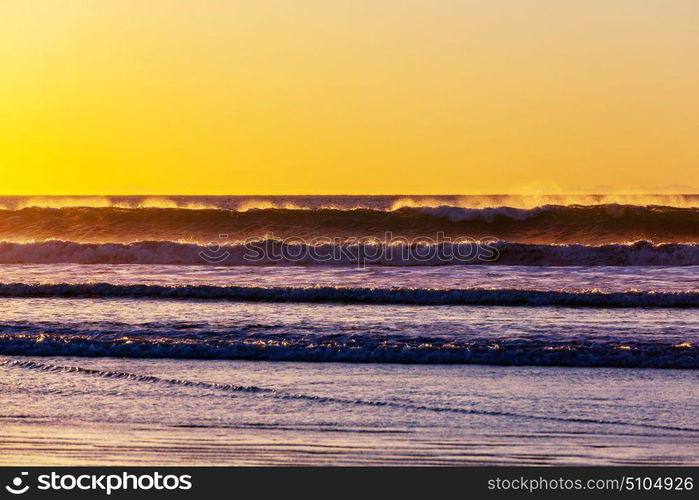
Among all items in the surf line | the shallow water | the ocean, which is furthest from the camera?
the surf line

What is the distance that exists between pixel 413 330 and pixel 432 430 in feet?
15.9

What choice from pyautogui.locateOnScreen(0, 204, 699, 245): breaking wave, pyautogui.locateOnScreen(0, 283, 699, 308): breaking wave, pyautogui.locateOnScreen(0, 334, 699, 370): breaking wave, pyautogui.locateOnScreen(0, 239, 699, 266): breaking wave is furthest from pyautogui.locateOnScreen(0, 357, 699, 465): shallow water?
pyautogui.locateOnScreen(0, 204, 699, 245): breaking wave

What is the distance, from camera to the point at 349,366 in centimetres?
947

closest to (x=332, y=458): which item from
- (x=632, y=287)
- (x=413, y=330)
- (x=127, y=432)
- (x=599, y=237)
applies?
(x=127, y=432)

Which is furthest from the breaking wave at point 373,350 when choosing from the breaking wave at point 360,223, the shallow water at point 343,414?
the breaking wave at point 360,223

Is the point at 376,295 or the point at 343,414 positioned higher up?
the point at 376,295

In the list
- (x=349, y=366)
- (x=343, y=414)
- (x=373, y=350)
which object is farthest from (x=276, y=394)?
(x=373, y=350)

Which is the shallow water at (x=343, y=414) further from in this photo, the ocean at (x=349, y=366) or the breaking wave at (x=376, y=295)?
the breaking wave at (x=376, y=295)

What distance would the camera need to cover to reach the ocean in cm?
640

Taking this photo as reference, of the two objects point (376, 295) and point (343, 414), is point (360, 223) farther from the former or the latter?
point (343, 414)

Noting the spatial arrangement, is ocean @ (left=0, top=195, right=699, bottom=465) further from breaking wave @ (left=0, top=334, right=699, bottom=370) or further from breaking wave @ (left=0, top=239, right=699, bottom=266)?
breaking wave @ (left=0, top=239, right=699, bottom=266)

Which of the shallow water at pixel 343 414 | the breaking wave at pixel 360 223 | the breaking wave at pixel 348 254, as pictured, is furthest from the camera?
the breaking wave at pixel 360 223

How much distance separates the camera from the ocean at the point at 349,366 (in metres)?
6.40

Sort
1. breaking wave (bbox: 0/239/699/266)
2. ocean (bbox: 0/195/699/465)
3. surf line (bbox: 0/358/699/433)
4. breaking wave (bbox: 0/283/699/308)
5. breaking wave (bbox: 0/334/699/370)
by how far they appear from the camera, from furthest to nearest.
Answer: breaking wave (bbox: 0/239/699/266) → breaking wave (bbox: 0/283/699/308) → breaking wave (bbox: 0/334/699/370) → surf line (bbox: 0/358/699/433) → ocean (bbox: 0/195/699/465)
